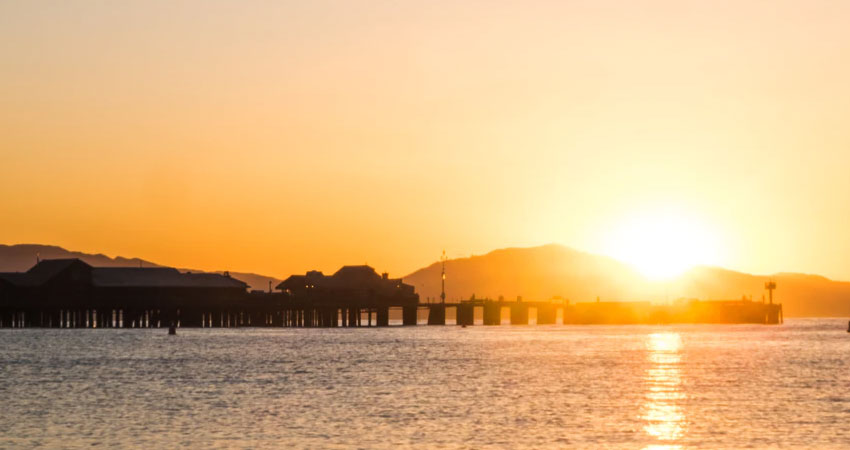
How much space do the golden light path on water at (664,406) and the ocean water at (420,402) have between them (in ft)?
0.40

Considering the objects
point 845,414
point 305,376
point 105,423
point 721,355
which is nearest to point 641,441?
point 845,414

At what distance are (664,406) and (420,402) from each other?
1333 centimetres

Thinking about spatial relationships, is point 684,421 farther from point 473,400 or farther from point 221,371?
point 221,371

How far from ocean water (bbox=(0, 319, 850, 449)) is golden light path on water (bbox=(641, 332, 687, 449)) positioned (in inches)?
4.8

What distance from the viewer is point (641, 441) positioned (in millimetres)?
50406

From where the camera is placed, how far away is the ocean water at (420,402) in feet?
171

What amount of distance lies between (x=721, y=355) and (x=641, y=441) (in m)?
85.8

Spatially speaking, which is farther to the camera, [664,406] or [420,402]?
[420,402]

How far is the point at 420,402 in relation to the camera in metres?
69.0

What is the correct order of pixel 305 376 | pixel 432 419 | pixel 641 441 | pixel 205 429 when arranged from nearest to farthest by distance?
pixel 641 441, pixel 205 429, pixel 432 419, pixel 305 376

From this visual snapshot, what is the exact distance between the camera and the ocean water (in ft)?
171

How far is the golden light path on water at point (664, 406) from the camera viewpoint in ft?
173

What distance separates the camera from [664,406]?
66.6 metres

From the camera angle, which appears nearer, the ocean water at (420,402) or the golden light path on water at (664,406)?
the ocean water at (420,402)
